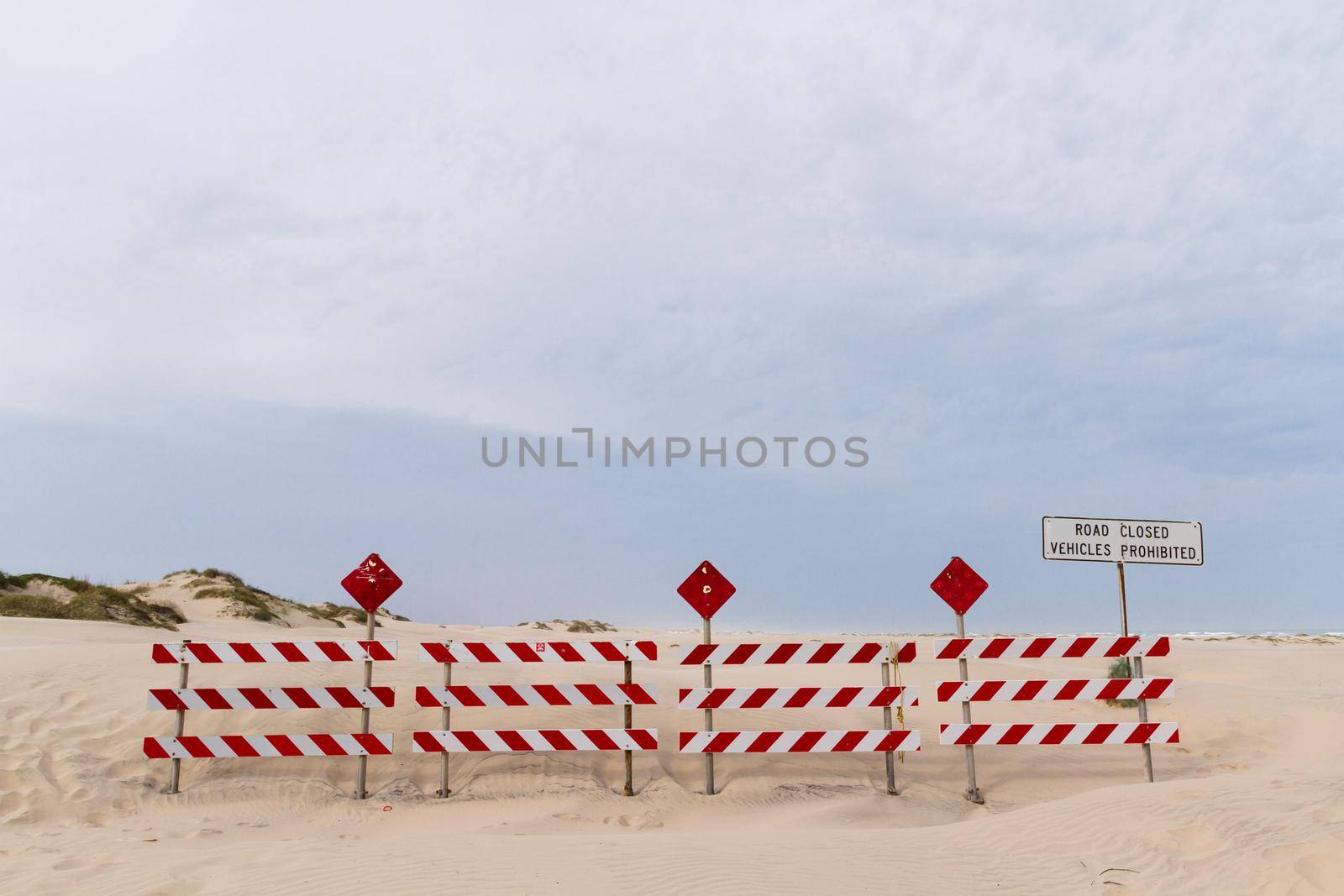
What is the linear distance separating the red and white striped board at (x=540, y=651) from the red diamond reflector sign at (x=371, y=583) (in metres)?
0.74

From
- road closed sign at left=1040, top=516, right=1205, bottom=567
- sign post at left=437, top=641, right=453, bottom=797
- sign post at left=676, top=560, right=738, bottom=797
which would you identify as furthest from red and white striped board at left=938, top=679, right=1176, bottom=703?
sign post at left=437, top=641, right=453, bottom=797

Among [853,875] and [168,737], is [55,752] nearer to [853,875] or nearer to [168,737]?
[168,737]

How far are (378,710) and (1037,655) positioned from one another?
25.4 feet

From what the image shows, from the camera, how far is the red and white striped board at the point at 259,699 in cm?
907

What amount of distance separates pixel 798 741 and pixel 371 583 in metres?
4.92

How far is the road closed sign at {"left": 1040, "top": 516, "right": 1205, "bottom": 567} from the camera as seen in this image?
11109 millimetres

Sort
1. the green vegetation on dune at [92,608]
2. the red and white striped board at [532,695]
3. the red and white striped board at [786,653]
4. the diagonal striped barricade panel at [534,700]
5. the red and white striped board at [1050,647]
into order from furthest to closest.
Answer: the green vegetation on dune at [92,608] < the red and white striped board at [1050,647] < the red and white striped board at [786,653] < the red and white striped board at [532,695] < the diagonal striped barricade panel at [534,700]

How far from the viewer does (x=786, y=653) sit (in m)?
9.88

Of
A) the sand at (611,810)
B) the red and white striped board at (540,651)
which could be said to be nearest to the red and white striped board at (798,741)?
the sand at (611,810)

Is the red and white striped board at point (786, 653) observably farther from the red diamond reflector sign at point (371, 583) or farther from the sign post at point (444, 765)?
the red diamond reflector sign at point (371, 583)

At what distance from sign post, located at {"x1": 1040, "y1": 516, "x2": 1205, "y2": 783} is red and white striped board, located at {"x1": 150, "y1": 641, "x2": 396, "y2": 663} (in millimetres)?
8036

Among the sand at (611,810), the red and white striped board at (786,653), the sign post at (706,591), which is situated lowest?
the sand at (611,810)

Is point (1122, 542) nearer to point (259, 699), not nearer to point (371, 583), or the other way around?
point (371, 583)

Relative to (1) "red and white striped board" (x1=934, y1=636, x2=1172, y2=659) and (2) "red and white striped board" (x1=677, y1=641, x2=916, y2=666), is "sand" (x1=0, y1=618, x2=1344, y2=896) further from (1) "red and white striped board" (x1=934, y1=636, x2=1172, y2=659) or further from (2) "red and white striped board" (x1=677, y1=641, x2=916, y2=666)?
(1) "red and white striped board" (x1=934, y1=636, x2=1172, y2=659)
